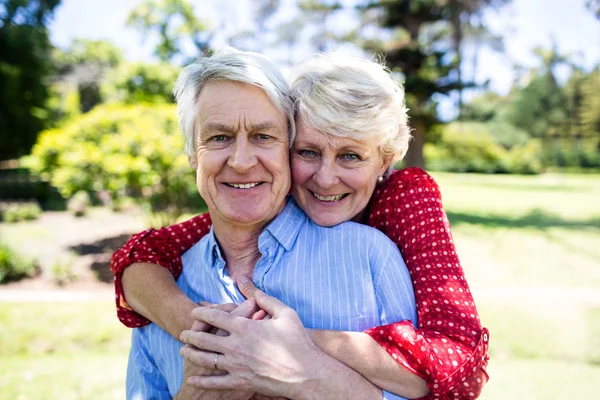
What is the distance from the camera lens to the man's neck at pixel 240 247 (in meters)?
1.98

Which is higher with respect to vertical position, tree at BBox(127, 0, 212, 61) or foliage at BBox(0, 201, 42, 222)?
tree at BBox(127, 0, 212, 61)

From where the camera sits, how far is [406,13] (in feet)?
56.1

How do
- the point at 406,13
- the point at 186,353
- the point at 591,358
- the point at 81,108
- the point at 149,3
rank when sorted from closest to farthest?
the point at 186,353 < the point at 591,358 < the point at 406,13 < the point at 149,3 < the point at 81,108

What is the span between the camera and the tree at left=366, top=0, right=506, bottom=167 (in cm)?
1662

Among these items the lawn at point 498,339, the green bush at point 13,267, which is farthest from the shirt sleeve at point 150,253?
the green bush at point 13,267

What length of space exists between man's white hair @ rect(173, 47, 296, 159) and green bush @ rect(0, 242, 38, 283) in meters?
7.77

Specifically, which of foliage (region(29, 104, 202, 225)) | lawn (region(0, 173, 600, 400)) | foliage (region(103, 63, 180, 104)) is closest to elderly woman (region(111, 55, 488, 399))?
lawn (region(0, 173, 600, 400))

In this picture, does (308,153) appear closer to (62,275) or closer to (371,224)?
(371,224)

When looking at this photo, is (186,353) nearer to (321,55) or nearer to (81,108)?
(321,55)

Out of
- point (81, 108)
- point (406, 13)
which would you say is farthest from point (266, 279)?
point (81, 108)

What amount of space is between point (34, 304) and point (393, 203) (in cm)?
609

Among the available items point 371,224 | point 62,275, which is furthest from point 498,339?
point 62,275

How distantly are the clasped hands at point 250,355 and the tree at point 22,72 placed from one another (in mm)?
21923

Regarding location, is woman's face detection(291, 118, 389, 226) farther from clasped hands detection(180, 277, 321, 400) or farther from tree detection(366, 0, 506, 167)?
tree detection(366, 0, 506, 167)
